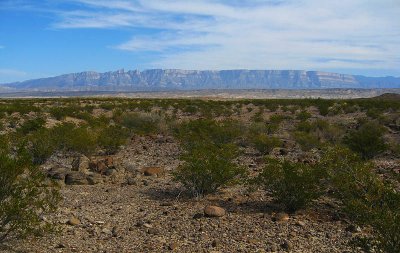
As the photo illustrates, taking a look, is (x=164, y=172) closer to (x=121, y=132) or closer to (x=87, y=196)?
(x=87, y=196)

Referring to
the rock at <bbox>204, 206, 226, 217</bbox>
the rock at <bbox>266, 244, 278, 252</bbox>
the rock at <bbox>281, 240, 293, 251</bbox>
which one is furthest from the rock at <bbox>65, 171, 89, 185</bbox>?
the rock at <bbox>281, 240, 293, 251</bbox>

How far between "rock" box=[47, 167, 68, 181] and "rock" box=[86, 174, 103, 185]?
2.54ft

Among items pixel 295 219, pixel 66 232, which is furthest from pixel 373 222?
pixel 66 232

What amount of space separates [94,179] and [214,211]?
4727 millimetres

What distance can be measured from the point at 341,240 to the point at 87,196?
638cm

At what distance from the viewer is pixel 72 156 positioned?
17.2m

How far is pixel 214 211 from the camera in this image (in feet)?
30.8

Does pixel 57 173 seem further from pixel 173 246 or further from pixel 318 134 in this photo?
pixel 318 134

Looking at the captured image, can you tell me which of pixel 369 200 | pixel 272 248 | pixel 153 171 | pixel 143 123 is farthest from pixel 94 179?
pixel 143 123

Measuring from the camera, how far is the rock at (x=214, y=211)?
9312mm

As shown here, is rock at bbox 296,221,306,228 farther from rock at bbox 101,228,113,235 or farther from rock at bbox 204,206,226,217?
rock at bbox 101,228,113,235

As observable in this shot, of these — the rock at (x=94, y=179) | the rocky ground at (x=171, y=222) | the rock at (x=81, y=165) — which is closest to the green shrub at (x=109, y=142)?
the rock at (x=81, y=165)

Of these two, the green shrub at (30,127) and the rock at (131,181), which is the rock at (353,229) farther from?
the green shrub at (30,127)

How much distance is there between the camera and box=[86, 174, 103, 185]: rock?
41.2 ft
